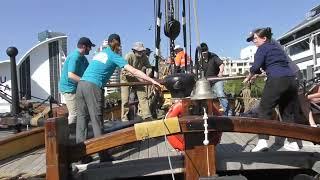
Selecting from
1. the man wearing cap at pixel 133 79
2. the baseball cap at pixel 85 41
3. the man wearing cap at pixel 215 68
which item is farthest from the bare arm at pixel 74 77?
the man wearing cap at pixel 215 68

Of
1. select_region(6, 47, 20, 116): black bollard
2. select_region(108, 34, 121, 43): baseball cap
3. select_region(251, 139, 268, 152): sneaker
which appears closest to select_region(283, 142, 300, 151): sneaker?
select_region(251, 139, 268, 152): sneaker

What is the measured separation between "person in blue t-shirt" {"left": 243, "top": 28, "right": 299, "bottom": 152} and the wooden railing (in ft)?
3.70

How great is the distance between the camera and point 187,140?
176 inches

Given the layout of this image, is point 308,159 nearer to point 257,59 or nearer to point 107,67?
point 257,59

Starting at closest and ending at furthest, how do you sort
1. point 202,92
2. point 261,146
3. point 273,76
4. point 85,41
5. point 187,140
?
1. point 187,140
2. point 202,92
3. point 261,146
4. point 273,76
5. point 85,41

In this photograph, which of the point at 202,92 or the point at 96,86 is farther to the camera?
the point at 96,86

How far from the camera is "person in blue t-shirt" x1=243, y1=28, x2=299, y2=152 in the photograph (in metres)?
5.75

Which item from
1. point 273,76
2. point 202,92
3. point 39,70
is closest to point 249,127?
point 202,92

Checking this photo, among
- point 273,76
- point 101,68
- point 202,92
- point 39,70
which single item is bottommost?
point 202,92

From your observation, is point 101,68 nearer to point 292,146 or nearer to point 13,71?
point 292,146

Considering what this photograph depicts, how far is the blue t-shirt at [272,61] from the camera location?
19.0 feet

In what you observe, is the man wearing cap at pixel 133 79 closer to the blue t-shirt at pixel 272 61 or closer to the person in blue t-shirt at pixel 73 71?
the person in blue t-shirt at pixel 73 71

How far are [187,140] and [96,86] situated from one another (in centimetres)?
189

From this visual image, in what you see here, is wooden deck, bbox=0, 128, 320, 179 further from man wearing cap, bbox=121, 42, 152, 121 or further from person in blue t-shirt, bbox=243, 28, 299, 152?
man wearing cap, bbox=121, 42, 152, 121
